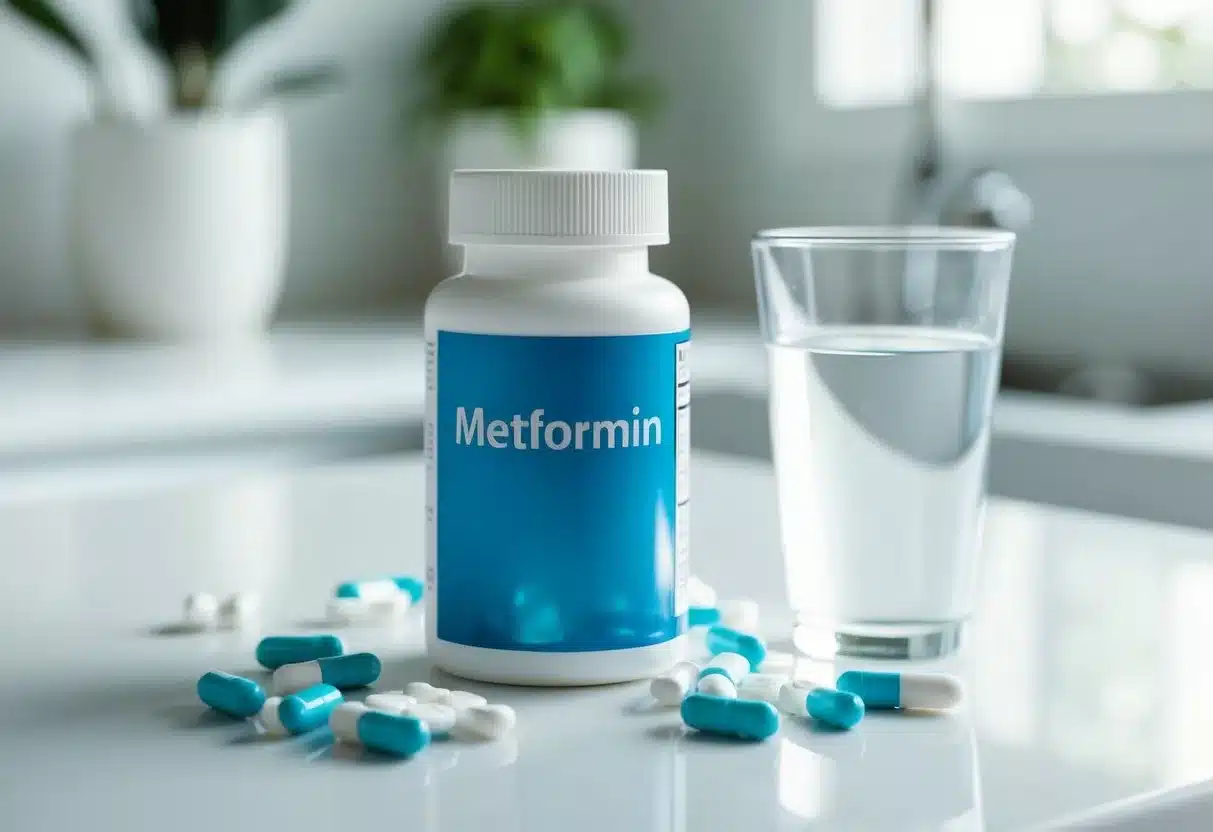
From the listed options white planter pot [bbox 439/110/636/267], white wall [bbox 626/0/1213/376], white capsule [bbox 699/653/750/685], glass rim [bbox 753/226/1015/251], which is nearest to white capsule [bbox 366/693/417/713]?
white capsule [bbox 699/653/750/685]

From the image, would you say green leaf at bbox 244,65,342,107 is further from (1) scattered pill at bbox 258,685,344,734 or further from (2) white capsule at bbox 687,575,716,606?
(1) scattered pill at bbox 258,685,344,734

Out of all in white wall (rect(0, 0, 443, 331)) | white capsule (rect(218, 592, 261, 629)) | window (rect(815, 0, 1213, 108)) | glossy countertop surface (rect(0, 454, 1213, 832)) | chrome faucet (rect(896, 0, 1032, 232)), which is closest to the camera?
glossy countertop surface (rect(0, 454, 1213, 832))

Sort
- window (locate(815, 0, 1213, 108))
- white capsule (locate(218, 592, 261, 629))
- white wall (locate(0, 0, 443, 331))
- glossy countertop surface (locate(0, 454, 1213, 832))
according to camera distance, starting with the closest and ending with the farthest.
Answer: glossy countertop surface (locate(0, 454, 1213, 832))
white capsule (locate(218, 592, 261, 629))
window (locate(815, 0, 1213, 108))
white wall (locate(0, 0, 443, 331))

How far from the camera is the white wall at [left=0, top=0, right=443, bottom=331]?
6.70ft

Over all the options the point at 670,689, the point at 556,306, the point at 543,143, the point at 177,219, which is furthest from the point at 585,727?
the point at 543,143

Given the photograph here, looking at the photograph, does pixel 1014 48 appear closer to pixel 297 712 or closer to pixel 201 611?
pixel 201 611

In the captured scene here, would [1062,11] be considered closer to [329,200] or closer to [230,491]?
[329,200]

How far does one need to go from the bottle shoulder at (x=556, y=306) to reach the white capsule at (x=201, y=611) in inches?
6.9

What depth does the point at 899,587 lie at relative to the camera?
0.58 meters

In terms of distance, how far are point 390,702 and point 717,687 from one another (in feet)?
0.35

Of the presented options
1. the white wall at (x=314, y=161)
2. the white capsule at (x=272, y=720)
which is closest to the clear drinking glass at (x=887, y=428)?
the white capsule at (x=272, y=720)

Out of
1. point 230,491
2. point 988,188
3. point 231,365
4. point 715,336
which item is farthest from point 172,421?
point 988,188

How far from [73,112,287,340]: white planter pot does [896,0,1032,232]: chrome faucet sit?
77 centimetres

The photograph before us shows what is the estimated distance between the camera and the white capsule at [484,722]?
48cm
